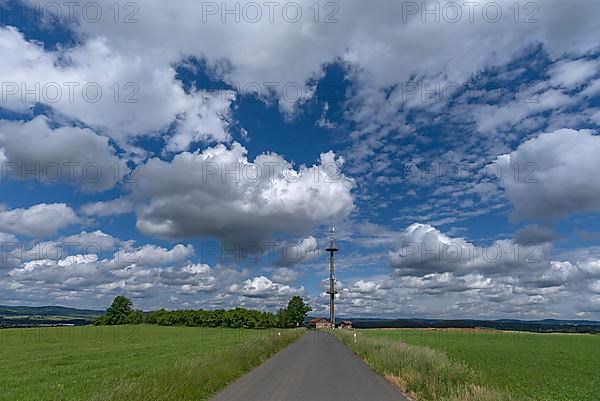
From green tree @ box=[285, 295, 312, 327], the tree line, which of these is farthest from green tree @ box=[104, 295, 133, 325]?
green tree @ box=[285, 295, 312, 327]

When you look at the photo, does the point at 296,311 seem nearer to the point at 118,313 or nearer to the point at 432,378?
the point at 118,313

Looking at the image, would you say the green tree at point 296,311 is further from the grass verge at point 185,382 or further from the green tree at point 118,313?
the grass verge at point 185,382

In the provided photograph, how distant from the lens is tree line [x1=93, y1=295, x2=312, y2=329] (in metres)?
139

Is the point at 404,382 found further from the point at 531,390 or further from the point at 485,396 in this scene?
the point at 485,396

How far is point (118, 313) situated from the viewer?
139000mm

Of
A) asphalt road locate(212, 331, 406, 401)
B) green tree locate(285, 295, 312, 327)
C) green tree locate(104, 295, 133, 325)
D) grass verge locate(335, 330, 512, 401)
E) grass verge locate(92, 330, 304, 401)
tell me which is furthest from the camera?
green tree locate(285, 295, 312, 327)

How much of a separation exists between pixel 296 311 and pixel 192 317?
34.4 meters

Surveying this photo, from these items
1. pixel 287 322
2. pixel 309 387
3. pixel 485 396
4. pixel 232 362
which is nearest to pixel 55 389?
pixel 232 362

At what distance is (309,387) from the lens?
15781mm

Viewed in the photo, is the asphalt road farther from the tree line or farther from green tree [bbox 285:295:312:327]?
green tree [bbox 285:295:312:327]

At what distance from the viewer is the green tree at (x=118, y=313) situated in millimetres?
138125

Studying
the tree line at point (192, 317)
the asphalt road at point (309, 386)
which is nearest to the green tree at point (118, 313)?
the tree line at point (192, 317)

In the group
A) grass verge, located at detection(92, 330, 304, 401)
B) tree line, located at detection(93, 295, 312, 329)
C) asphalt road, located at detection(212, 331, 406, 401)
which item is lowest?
asphalt road, located at detection(212, 331, 406, 401)

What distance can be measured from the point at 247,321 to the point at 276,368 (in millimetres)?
124497
